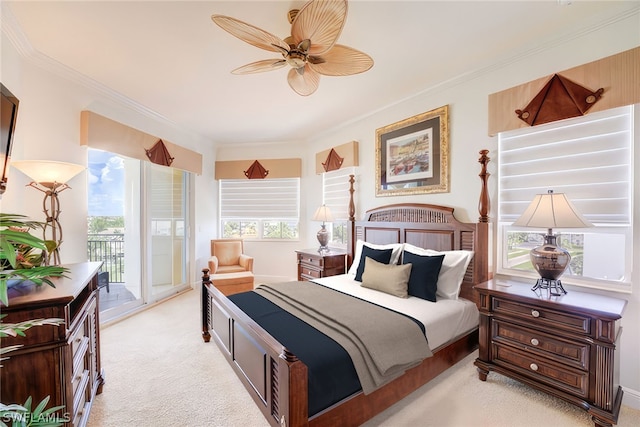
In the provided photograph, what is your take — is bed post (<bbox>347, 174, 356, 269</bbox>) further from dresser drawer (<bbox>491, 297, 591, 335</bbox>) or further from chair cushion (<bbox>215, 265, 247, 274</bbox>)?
dresser drawer (<bbox>491, 297, 591, 335</bbox>)

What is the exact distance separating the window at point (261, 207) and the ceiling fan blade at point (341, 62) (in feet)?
10.4

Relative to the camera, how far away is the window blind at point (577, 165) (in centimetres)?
195

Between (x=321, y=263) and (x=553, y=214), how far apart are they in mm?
2618

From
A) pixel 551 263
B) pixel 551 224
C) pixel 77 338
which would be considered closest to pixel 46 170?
pixel 77 338

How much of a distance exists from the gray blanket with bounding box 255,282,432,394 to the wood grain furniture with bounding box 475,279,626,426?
2.22 feet

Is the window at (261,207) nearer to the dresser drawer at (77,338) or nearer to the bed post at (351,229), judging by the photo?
the bed post at (351,229)

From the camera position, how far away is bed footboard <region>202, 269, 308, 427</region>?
1.32 meters

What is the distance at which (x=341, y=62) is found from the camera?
2010 millimetres

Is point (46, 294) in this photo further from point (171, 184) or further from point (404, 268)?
point (171, 184)

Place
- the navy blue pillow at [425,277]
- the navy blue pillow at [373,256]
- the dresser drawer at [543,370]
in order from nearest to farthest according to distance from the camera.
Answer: the dresser drawer at [543,370] → the navy blue pillow at [425,277] → the navy blue pillow at [373,256]

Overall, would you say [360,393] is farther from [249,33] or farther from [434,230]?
[249,33]

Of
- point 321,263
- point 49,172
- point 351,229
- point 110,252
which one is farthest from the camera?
point 351,229

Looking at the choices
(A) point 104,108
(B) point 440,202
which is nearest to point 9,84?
(A) point 104,108

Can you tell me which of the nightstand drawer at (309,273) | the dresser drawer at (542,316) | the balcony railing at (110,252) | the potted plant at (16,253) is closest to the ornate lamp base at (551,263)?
the dresser drawer at (542,316)
